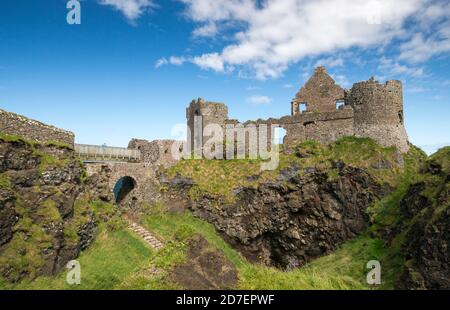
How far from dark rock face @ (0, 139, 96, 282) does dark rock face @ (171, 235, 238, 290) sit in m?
11.7

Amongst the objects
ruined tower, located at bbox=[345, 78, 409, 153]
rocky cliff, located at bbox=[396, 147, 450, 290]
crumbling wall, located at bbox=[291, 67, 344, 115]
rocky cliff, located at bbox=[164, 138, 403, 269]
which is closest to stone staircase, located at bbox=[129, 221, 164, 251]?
rocky cliff, located at bbox=[164, 138, 403, 269]

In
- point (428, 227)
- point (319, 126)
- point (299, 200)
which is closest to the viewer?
point (428, 227)

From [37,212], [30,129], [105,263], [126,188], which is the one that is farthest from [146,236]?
[30,129]

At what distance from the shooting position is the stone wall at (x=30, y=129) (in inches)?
790

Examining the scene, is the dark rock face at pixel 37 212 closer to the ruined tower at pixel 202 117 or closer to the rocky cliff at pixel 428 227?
the ruined tower at pixel 202 117

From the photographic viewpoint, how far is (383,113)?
3111 cm

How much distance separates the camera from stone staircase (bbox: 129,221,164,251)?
82.3 ft

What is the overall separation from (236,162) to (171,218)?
350 inches

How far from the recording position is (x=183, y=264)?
9.75 meters

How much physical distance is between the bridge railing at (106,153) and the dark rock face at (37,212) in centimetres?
367

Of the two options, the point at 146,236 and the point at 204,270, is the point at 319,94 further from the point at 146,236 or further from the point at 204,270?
the point at 204,270

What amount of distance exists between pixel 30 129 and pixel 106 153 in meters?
9.01
